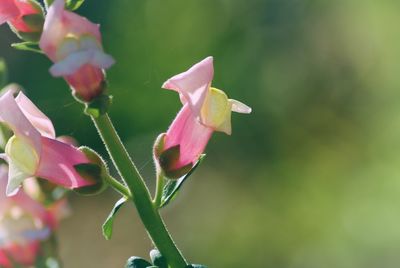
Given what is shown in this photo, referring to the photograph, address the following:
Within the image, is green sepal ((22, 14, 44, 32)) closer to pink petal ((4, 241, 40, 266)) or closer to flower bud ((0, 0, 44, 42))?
flower bud ((0, 0, 44, 42))

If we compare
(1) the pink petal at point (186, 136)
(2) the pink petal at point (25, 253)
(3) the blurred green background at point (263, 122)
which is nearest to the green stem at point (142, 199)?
(1) the pink petal at point (186, 136)

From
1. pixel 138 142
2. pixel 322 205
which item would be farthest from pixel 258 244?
pixel 138 142

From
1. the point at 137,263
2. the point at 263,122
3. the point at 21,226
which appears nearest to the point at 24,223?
the point at 21,226

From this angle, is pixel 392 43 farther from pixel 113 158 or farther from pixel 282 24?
pixel 113 158

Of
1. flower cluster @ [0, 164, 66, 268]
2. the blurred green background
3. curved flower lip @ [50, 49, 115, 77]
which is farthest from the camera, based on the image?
the blurred green background

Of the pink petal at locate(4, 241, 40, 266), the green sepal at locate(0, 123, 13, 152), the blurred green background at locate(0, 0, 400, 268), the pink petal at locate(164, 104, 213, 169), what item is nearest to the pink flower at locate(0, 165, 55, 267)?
the pink petal at locate(4, 241, 40, 266)
